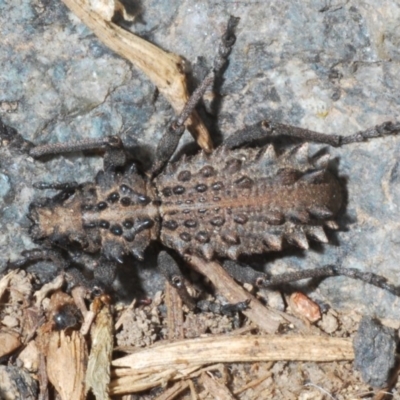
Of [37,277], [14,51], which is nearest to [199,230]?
[37,277]

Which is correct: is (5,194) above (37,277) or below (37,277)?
above

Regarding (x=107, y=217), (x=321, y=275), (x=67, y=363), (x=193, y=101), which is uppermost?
(x=193, y=101)

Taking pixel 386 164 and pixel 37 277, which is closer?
pixel 386 164

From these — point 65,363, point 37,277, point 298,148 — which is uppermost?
point 298,148

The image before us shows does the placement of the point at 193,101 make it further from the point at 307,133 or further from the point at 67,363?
the point at 67,363

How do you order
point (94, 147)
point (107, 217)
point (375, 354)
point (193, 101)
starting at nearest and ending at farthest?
point (375, 354)
point (193, 101)
point (94, 147)
point (107, 217)

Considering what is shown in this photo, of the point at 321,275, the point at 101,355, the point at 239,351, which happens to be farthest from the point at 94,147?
the point at 321,275

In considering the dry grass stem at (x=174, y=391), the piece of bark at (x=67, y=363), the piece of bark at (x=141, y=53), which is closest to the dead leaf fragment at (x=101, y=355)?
the piece of bark at (x=67, y=363)

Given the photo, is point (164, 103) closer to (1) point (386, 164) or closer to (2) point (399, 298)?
(1) point (386, 164)
